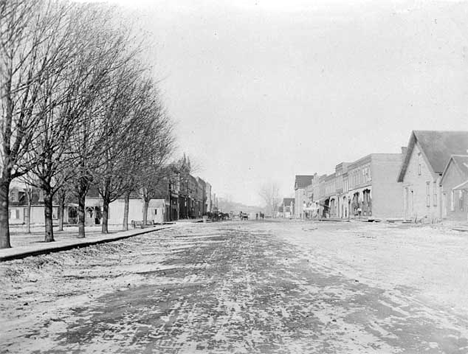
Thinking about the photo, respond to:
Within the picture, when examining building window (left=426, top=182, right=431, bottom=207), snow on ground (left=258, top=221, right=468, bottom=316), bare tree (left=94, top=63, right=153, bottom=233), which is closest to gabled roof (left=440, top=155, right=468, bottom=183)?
building window (left=426, top=182, right=431, bottom=207)

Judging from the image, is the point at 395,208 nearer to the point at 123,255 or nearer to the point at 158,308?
the point at 123,255

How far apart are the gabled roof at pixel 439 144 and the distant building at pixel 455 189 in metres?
2.50

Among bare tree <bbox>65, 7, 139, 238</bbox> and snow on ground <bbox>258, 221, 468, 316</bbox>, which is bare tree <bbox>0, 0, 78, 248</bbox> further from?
snow on ground <bbox>258, 221, 468, 316</bbox>

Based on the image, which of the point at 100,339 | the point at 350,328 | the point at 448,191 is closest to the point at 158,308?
the point at 100,339

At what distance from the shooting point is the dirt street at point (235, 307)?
17.9 feet

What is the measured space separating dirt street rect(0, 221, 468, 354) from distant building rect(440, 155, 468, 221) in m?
24.6

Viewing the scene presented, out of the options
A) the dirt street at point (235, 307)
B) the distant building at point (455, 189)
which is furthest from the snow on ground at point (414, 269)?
the distant building at point (455, 189)

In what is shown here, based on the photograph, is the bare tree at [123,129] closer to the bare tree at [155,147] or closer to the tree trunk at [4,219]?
the bare tree at [155,147]

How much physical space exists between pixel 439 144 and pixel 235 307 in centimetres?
4190

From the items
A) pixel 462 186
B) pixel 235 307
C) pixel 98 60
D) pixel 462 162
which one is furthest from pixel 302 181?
pixel 235 307

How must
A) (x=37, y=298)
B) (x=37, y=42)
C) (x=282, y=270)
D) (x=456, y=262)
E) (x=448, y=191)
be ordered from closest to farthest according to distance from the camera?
(x=37, y=298)
(x=282, y=270)
(x=456, y=262)
(x=37, y=42)
(x=448, y=191)

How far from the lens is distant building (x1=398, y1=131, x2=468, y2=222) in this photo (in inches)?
1694

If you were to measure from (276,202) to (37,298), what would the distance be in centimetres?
17012

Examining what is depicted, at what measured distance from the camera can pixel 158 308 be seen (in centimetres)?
751
